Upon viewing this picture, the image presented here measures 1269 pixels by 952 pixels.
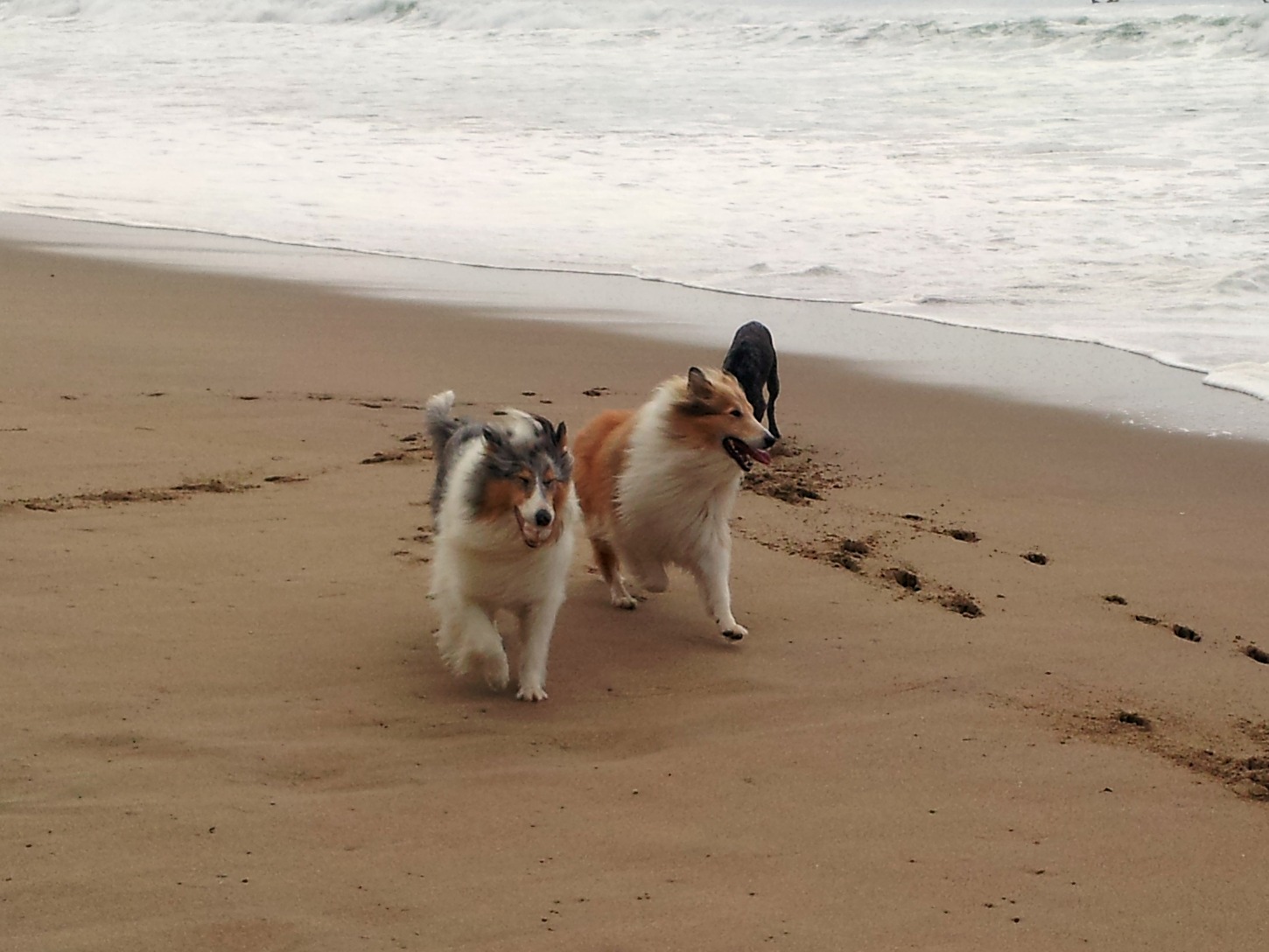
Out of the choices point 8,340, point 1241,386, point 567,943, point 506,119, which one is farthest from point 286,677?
point 506,119

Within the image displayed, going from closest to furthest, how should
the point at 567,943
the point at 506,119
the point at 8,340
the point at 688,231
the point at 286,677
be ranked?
the point at 567,943
the point at 286,677
the point at 8,340
the point at 688,231
the point at 506,119

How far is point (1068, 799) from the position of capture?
12.5 ft

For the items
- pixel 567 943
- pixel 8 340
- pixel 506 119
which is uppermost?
pixel 506 119

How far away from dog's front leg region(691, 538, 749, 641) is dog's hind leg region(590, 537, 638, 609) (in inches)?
14.8

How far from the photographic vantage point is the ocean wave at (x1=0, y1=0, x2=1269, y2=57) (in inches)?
1027

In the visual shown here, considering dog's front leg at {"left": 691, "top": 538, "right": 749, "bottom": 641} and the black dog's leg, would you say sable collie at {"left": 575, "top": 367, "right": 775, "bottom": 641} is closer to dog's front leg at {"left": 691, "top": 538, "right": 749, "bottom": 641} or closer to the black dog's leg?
dog's front leg at {"left": 691, "top": 538, "right": 749, "bottom": 641}

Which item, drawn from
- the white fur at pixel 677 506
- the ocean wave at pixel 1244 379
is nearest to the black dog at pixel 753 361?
the white fur at pixel 677 506

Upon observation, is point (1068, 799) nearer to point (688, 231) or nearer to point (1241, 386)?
point (1241, 386)

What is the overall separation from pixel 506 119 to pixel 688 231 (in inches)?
324

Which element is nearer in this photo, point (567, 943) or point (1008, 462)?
point (567, 943)

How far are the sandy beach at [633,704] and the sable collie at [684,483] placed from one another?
23cm

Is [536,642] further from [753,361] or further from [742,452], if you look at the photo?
[753,361]

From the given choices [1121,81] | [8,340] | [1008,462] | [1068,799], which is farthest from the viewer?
[1121,81]

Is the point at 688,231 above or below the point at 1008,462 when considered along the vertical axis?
above
